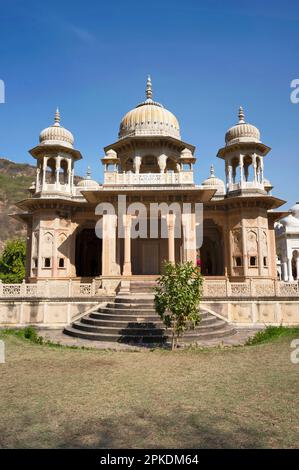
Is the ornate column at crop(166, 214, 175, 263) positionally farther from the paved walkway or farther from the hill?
the hill

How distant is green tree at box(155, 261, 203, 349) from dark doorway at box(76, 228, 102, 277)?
14982mm

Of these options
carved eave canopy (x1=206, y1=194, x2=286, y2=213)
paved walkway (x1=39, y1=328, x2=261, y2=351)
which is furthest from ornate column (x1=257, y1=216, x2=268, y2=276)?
paved walkway (x1=39, y1=328, x2=261, y2=351)

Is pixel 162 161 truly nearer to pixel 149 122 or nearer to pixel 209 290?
pixel 149 122

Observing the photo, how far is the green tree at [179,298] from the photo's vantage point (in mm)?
10992

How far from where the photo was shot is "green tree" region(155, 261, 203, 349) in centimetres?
1099

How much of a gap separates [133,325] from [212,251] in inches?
570

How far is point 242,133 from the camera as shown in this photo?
2188 cm


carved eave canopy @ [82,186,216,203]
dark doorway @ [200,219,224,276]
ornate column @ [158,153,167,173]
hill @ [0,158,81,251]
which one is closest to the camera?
carved eave canopy @ [82,186,216,203]

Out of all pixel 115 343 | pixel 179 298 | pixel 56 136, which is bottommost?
pixel 115 343

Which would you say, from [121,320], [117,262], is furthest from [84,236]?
[121,320]

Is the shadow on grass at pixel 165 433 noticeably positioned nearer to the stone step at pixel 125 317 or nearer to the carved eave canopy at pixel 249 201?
the stone step at pixel 125 317

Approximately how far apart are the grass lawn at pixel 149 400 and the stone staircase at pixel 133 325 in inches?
87.5

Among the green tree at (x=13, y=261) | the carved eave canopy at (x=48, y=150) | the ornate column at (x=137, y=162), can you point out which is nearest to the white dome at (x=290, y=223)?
the ornate column at (x=137, y=162)

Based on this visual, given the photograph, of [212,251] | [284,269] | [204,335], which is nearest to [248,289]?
[204,335]
